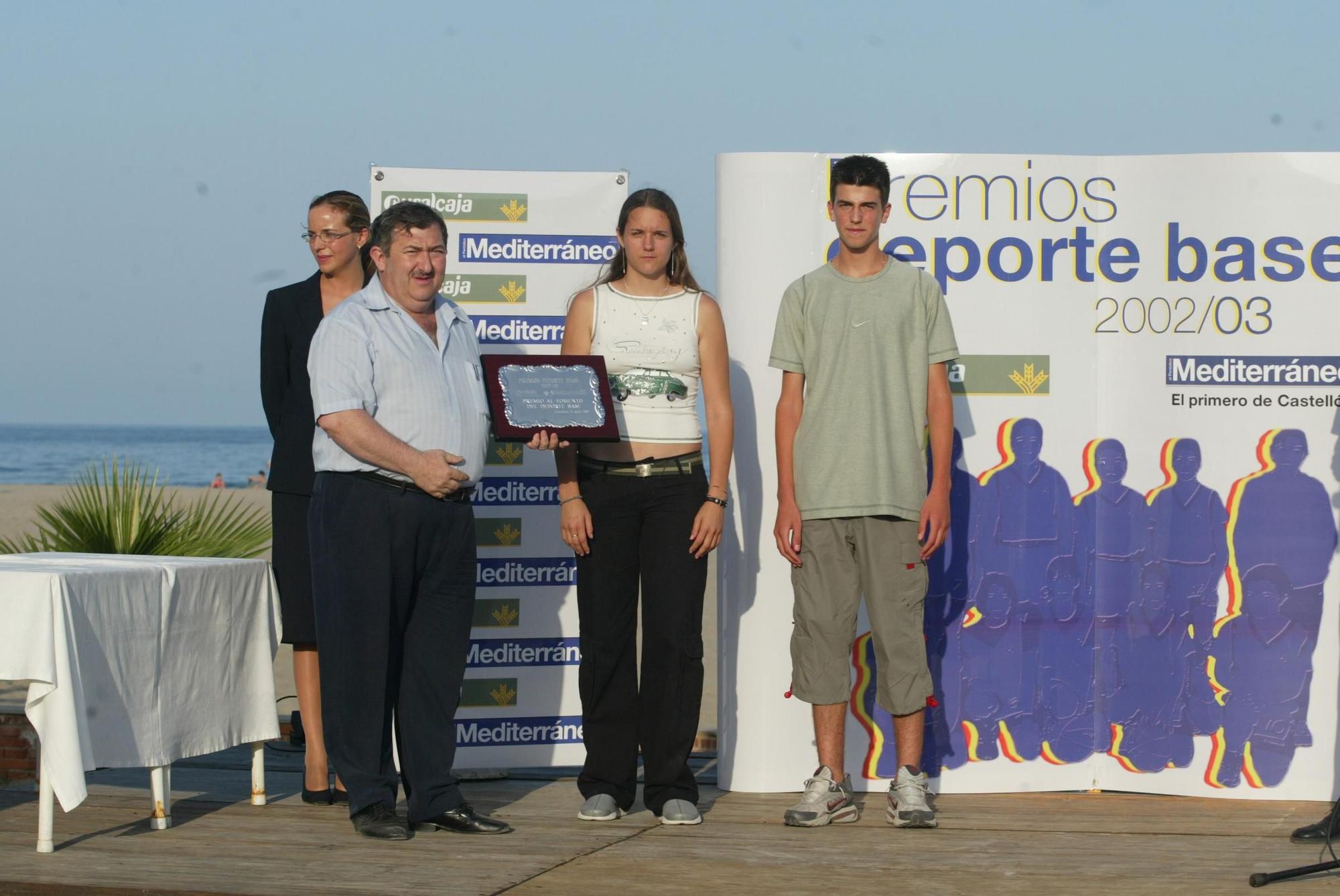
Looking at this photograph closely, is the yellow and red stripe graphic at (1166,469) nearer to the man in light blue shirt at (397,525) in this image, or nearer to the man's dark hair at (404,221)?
the man in light blue shirt at (397,525)

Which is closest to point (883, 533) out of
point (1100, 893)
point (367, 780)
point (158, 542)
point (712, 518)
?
point (712, 518)

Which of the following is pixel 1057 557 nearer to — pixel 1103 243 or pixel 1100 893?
pixel 1103 243

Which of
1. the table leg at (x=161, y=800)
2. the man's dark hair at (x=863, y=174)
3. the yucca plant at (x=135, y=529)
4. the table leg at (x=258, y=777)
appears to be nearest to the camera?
the table leg at (x=161, y=800)

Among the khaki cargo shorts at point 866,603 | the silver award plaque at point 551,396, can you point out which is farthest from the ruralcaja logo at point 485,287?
the khaki cargo shorts at point 866,603

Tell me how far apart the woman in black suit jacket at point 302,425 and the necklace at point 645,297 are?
102 centimetres

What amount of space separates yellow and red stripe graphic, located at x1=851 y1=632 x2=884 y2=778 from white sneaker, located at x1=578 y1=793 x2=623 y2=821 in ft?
3.31

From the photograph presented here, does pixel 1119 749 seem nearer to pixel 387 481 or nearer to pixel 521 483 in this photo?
pixel 521 483

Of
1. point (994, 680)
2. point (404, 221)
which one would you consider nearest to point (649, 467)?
point (404, 221)

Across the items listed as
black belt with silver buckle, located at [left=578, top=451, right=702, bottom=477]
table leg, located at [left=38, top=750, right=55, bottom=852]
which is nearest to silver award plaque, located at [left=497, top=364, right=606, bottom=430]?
black belt with silver buckle, located at [left=578, top=451, right=702, bottom=477]

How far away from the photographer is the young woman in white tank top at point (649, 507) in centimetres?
487

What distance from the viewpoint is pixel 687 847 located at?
4520mm

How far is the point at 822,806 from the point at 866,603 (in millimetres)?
663

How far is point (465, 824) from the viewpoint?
4770 millimetres

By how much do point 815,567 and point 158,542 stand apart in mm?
3267
